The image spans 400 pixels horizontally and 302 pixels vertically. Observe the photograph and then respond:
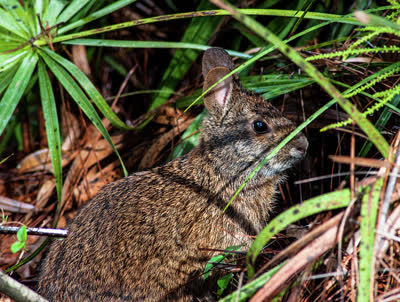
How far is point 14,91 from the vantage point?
371cm

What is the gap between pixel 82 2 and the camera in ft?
13.1

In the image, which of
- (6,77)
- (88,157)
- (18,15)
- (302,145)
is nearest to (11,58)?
(6,77)

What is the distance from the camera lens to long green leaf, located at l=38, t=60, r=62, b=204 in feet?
12.0

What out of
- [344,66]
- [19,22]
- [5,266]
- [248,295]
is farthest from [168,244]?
[19,22]

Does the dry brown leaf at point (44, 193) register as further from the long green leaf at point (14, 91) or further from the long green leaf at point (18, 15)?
the long green leaf at point (18, 15)

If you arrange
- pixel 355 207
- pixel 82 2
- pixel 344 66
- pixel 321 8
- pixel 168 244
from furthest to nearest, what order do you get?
pixel 321 8
pixel 82 2
pixel 344 66
pixel 168 244
pixel 355 207

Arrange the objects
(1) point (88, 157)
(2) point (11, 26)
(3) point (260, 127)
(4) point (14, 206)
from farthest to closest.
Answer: (1) point (88, 157)
(4) point (14, 206)
(2) point (11, 26)
(3) point (260, 127)

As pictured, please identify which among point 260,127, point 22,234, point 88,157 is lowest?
point 22,234

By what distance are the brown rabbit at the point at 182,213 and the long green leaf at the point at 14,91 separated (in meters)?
1.04

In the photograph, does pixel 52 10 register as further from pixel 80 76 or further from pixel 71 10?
pixel 80 76

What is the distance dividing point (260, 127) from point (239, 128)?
191mm

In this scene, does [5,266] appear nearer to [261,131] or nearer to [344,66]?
[261,131]

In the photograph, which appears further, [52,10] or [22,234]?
[52,10]

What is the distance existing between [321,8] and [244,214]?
7.99ft
